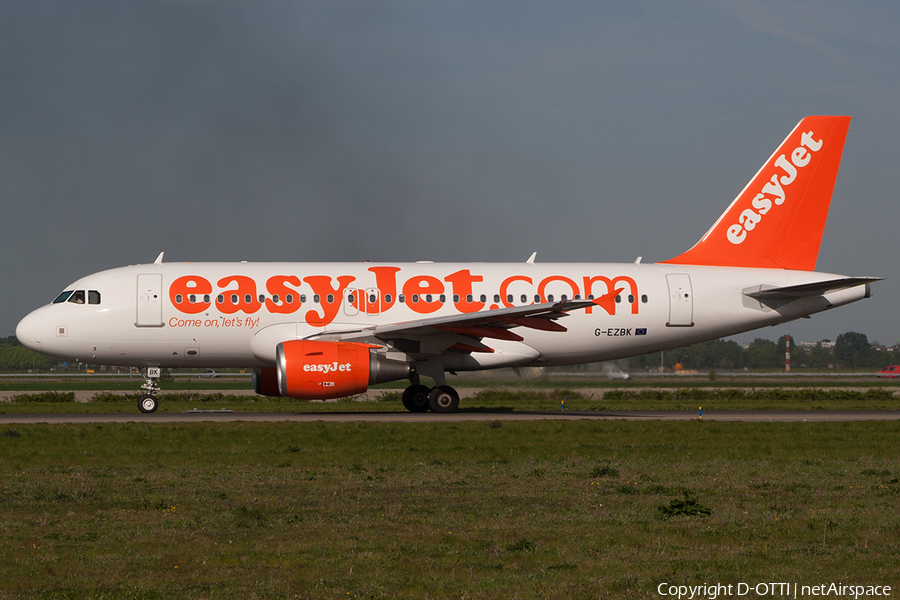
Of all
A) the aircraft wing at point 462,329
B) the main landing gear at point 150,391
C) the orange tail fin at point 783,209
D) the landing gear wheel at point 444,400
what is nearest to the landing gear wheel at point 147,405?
the main landing gear at point 150,391

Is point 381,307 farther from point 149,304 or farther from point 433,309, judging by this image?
point 149,304

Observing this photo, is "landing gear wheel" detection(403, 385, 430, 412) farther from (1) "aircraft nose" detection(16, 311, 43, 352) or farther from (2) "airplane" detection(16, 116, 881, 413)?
(1) "aircraft nose" detection(16, 311, 43, 352)

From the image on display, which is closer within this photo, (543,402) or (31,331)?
(31,331)

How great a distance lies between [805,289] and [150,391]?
18.8 meters

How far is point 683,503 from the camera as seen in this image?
33.9 ft

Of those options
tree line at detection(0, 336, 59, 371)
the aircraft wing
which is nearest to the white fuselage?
the aircraft wing

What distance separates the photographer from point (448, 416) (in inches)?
958

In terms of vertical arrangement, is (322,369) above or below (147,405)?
above

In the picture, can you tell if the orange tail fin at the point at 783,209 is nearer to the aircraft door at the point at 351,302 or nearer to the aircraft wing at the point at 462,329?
the aircraft wing at the point at 462,329

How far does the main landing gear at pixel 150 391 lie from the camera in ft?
84.7

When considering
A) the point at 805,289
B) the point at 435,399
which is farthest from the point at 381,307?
the point at 805,289

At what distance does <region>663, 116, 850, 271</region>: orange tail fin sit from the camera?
28.6m

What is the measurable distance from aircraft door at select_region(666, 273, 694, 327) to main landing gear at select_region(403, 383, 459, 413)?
6.83 metres

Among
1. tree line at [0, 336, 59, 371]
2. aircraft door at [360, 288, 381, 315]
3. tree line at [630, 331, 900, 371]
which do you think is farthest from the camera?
tree line at [0, 336, 59, 371]
